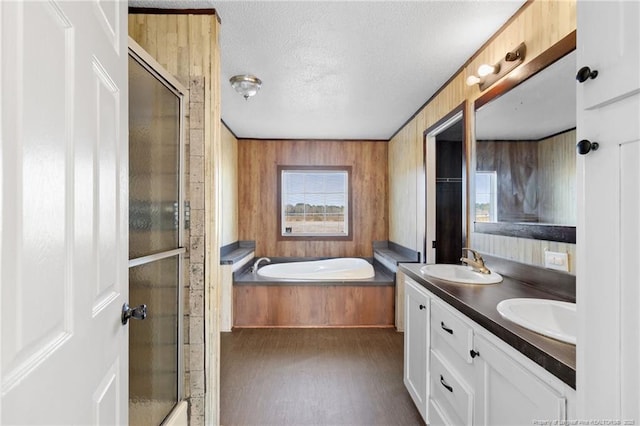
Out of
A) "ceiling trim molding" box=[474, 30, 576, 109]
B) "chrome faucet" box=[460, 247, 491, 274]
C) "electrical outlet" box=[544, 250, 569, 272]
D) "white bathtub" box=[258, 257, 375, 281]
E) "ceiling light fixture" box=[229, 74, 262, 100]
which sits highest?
"ceiling light fixture" box=[229, 74, 262, 100]

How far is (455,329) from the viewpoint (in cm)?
150

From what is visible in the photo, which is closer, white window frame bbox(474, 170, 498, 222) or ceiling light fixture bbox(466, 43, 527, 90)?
ceiling light fixture bbox(466, 43, 527, 90)

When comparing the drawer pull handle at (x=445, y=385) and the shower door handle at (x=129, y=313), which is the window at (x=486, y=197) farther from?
the shower door handle at (x=129, y=313)

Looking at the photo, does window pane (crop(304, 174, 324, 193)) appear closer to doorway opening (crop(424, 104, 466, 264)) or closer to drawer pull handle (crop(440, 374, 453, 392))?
doorway opening (crop(424, 104, 466, 264))

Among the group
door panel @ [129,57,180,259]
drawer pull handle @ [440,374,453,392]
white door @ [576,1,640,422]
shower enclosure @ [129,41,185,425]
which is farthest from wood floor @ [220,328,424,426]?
white door @ [576,1,640,422]

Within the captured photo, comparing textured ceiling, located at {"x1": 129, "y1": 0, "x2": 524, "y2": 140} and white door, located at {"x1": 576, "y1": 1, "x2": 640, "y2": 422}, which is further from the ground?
textured ceiling, located at {"x1": 129, "y1": 0, "x2": 524, "y2": 140}

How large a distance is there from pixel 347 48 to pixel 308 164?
9.09 ft

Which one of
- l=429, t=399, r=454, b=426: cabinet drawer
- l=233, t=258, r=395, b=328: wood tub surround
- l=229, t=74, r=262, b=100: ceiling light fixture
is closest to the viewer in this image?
l=429, t=399, r=454, b=426: cabinet drawer

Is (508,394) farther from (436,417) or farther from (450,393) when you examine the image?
(436,417)

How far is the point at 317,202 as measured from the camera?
4.91 meters

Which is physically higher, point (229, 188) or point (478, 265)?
point (229, 188)

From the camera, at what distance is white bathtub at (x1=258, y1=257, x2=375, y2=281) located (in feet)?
12.3

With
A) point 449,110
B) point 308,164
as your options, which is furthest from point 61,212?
point 308,164

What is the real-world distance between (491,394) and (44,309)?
1.43m
